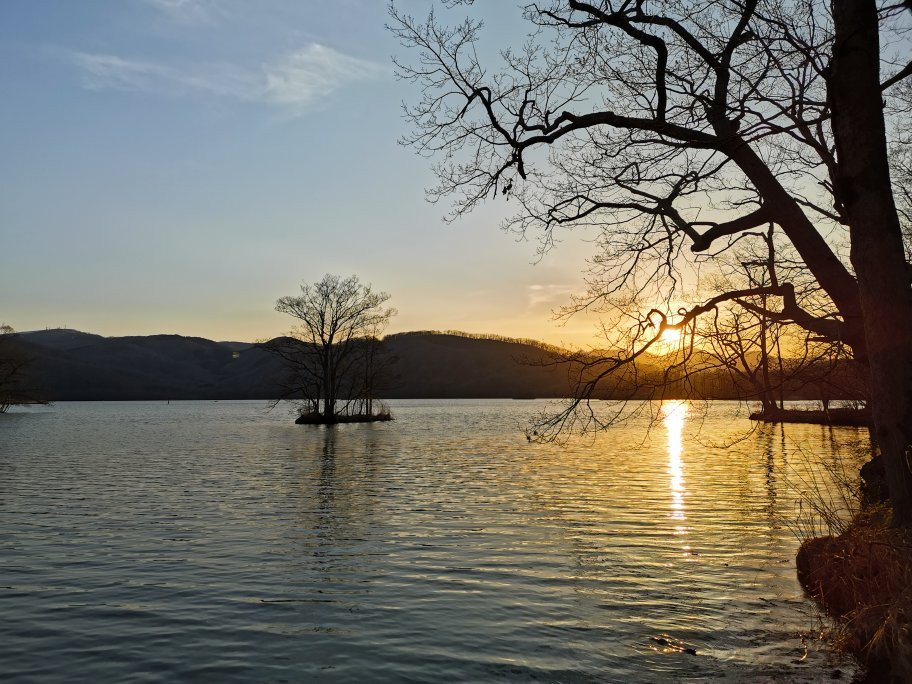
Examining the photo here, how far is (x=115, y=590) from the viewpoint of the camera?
11219 mm

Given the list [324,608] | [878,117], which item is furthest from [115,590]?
[878,117]

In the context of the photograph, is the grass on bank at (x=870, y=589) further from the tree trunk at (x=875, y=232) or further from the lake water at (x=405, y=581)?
the tree trunk at (x=875, y=232)

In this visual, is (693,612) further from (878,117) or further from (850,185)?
(878,117)

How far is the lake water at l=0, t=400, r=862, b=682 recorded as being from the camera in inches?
321

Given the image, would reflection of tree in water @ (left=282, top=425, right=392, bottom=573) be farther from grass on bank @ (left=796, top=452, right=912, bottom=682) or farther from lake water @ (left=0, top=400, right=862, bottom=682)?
grass on bank @ (left=796, top=452, right=912, bottom=682)

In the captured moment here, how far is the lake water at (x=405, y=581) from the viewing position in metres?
8.16

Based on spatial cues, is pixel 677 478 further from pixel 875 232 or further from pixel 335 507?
pixel 875 232

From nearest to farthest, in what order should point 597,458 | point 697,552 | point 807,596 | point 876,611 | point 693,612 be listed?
point 876,611
point 693,612
point 807,596
point 697,552
point 597,458

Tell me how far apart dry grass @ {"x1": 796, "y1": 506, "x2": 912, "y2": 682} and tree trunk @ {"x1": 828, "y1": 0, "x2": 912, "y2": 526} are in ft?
1.81

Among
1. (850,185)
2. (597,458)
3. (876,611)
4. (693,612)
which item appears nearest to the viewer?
(876,611)

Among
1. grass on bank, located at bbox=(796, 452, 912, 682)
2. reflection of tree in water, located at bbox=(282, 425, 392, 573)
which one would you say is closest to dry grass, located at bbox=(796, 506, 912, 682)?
grass on bank, located at bbox=(796, 452, 912, 682)

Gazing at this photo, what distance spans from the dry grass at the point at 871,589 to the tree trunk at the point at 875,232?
1.81ft

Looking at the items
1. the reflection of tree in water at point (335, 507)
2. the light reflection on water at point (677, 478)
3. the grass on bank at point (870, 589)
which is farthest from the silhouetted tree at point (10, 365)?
the grass on bank at point (870, 589)

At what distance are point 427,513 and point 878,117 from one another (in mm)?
13989
